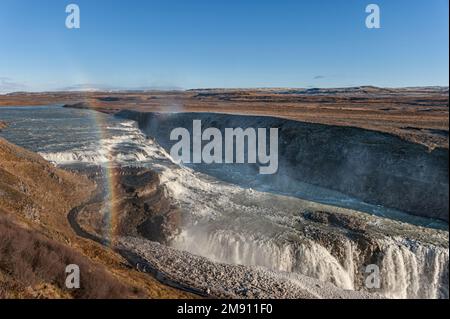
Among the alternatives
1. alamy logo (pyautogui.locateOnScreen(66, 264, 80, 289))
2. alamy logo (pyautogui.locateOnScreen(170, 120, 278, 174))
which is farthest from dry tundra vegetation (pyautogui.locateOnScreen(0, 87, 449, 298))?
alamy logo (pyautogui.locateOnScreen(170, 120, 278, 174))

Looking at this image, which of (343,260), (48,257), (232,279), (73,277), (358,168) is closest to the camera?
(73,277)

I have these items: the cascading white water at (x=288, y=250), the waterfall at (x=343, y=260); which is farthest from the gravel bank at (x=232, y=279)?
the cascading white water at (x=288, y=250)

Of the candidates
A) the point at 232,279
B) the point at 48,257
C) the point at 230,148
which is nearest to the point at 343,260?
the point at 232,279

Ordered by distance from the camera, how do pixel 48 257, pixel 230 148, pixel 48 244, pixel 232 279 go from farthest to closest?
pixel 230 148 < pixel 232 279 < pixel 48 244 < pixel 48 257

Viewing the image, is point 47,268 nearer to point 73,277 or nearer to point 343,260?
point 73,277

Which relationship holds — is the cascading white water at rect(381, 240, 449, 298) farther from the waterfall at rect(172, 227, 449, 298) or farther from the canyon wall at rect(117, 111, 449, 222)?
the canyon wall at rect(117, 111, 449, 222)

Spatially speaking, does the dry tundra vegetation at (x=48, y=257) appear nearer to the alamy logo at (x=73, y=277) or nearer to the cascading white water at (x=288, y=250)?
the alamy logo at (x=73, y=277)

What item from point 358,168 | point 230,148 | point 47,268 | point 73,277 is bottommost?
point 73,277

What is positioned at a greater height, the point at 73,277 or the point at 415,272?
the point at 73,277
